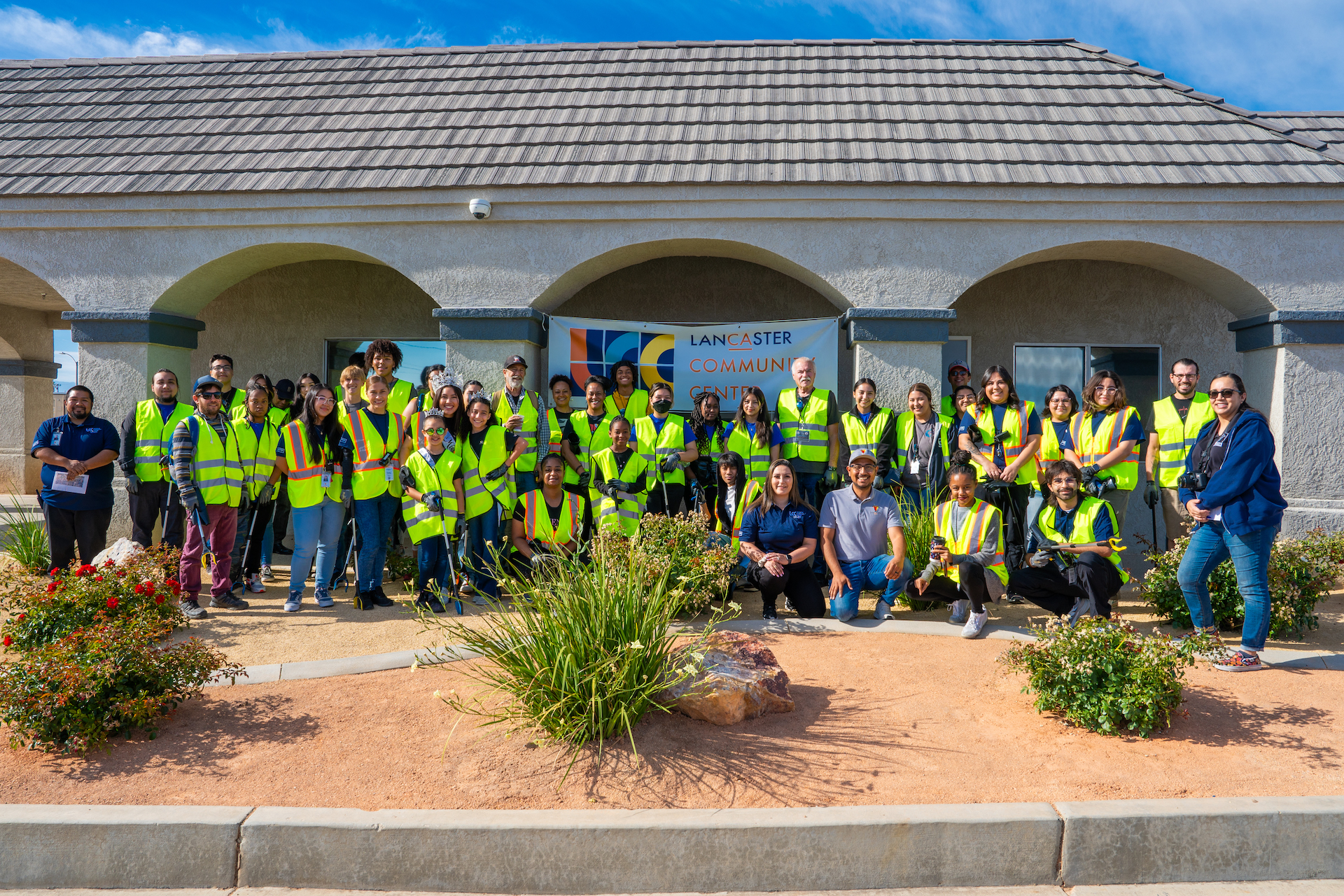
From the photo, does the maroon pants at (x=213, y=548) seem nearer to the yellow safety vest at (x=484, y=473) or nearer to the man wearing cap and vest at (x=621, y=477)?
the yellow safety vest at (x=484, y=473)

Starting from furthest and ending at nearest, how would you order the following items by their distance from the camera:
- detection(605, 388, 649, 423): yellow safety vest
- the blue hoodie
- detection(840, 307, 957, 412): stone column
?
detection(840, 307, 957, 412): stone column < detection(605, 388, 649, 423): yellow safety vest < the blue hoodie

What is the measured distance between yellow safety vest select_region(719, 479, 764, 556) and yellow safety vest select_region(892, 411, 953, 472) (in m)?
1.21

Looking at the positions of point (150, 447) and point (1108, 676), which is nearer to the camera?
point (1108, 676)

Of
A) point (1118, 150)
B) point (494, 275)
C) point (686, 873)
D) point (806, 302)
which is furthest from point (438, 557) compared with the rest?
point (1118, 150)

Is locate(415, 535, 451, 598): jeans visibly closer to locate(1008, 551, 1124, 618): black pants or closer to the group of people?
the group of people

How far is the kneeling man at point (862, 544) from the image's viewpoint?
5891 millimetres

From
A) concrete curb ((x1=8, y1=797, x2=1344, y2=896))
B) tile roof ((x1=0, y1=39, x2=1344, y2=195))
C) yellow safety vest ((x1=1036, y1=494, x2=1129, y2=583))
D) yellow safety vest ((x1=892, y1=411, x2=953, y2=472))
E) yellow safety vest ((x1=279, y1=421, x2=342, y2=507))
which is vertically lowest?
concrete curb ((x1=8, y1=797, x2=1344, y2=896))

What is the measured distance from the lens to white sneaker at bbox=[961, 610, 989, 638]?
216 inches

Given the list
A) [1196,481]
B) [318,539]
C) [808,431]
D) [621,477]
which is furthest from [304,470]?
[1196,481]

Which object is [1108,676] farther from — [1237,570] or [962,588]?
[962,588]

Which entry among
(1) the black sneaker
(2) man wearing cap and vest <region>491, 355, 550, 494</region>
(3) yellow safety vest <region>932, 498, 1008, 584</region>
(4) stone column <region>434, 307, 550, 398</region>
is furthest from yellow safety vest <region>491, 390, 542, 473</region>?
(3) yellow safety vest <region>932, 498, 1008, 584</region>

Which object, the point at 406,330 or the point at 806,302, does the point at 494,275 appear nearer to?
the point at 406,330

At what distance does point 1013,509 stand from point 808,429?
1.82m

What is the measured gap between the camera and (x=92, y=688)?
364 cm
